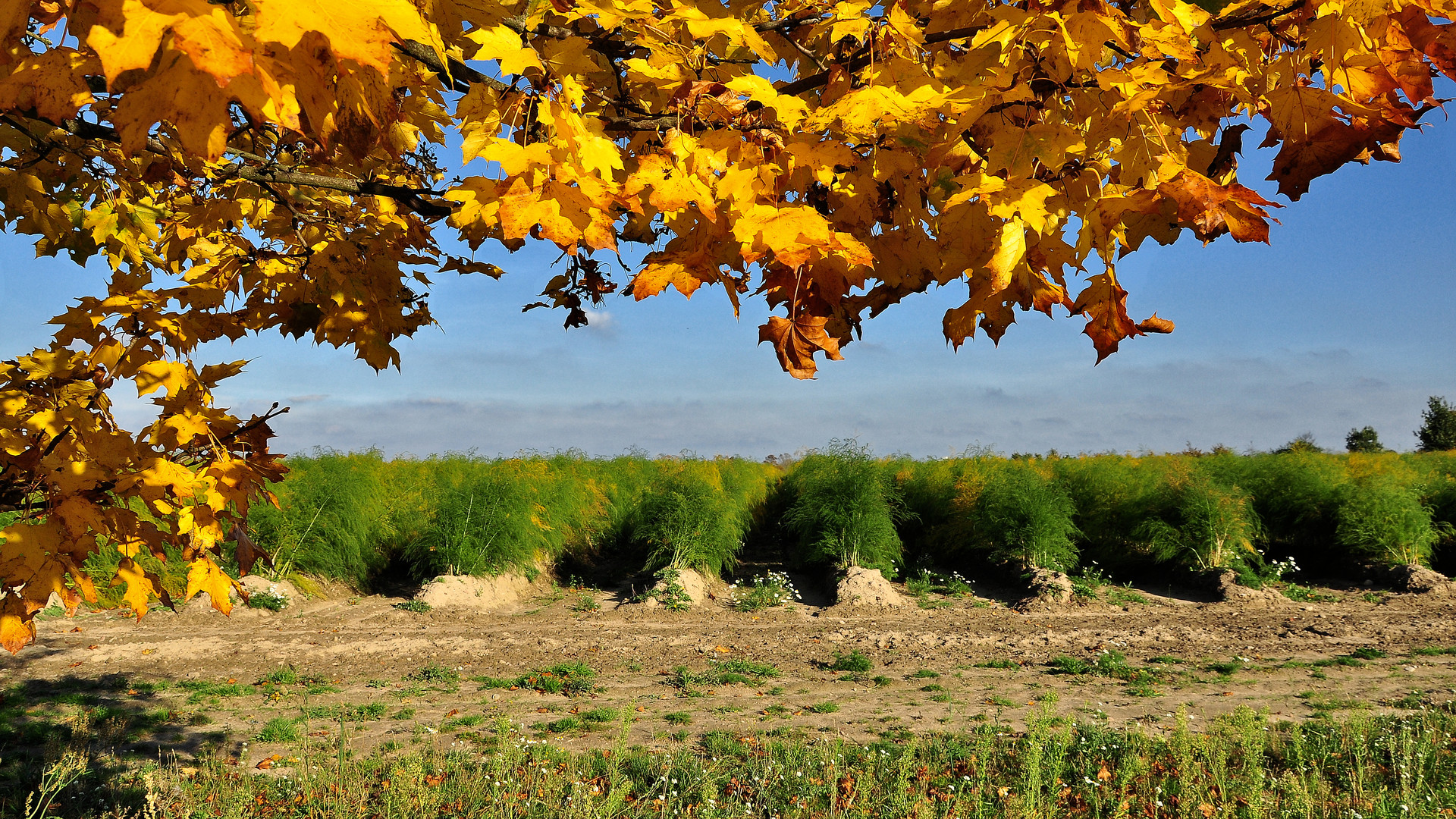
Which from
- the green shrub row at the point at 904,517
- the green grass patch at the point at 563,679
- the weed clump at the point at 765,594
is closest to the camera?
the green grass patch at the point at 563,679

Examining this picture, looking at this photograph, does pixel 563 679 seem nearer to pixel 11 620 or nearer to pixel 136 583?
pixel 136 583

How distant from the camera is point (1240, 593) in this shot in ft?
27.4

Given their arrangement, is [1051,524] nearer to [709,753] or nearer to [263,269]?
[709,753]

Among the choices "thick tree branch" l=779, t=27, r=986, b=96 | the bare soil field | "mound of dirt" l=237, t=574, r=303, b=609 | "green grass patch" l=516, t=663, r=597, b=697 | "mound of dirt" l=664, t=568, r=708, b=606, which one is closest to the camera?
"thick tree branch" l=779, t=27, r=986, b=96

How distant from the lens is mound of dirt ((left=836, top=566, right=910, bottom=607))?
8.37 meters

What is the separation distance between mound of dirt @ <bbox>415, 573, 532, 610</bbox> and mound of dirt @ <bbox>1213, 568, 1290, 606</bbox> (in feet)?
26.0

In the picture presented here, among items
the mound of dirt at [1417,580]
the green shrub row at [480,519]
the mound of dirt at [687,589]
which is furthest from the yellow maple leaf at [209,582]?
the mound of dirt at [1417,580]

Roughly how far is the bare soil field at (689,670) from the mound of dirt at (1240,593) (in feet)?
0.21

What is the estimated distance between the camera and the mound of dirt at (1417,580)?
8.33m

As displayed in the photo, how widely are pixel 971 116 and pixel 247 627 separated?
7.87 metres

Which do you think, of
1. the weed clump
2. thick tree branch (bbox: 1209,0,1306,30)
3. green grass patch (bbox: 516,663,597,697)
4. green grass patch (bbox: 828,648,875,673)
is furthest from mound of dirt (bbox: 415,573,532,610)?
thick tree branch (bbox: 1209,0,1306,30)

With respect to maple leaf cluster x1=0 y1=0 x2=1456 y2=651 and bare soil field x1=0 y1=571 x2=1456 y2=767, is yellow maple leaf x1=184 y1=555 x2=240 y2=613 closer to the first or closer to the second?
maple leaf cluster x1=0 y1=0 x2=1456 y2=651

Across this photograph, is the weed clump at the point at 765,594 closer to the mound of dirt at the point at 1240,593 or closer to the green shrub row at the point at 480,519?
the green shrub row at the point at 480,519

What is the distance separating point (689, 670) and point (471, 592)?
3.66 metres
